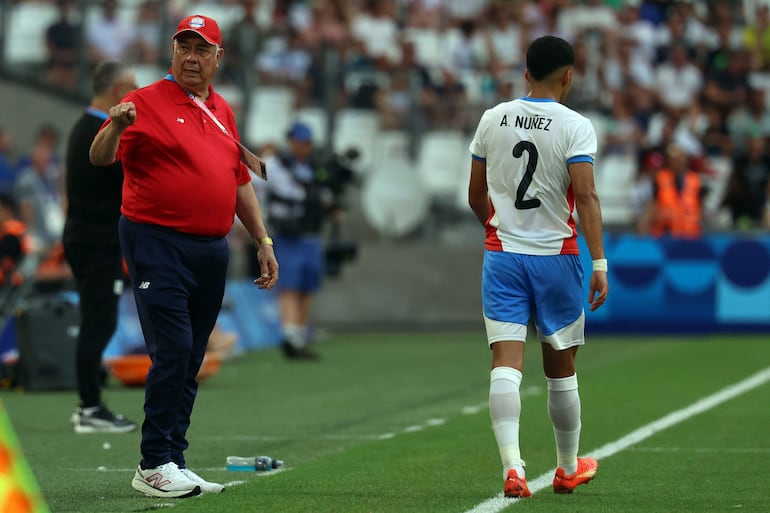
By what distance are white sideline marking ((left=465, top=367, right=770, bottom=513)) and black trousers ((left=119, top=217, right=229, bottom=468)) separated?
1.53 metres

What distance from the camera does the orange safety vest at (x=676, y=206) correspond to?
21875 mm

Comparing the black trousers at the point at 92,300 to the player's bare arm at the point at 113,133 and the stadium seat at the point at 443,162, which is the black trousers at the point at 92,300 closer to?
the player's bare arm at the point at 113,133

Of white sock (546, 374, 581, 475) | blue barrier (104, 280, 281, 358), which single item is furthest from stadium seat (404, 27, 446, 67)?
white sock (546, 374, 581, 475)

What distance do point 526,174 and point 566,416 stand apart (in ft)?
3.78

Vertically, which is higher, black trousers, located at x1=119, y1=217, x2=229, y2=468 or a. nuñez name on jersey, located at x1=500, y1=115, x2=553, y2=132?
a. nuñez name on jersey, located at x1=500, y1=115, x2=553, y2=132

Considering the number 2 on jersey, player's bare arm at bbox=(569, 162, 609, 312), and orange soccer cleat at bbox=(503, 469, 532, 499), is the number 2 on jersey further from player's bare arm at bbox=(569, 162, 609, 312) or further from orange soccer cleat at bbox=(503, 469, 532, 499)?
orange soccer cleat at bbox=(503, 469, 532, 499)

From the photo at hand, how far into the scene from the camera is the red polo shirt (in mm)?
7719

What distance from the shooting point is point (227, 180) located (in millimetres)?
7914

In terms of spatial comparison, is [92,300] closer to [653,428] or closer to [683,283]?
[653,428]

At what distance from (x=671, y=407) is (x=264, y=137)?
1294 centimetres

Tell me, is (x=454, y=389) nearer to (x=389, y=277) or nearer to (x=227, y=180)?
(x=227, y=180)

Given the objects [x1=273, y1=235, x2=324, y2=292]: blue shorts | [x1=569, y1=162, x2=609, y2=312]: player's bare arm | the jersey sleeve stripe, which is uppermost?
the jersey sleeve stripe

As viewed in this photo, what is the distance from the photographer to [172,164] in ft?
25.4

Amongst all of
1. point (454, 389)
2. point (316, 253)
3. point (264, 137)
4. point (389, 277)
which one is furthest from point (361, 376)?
point (264, 137)
